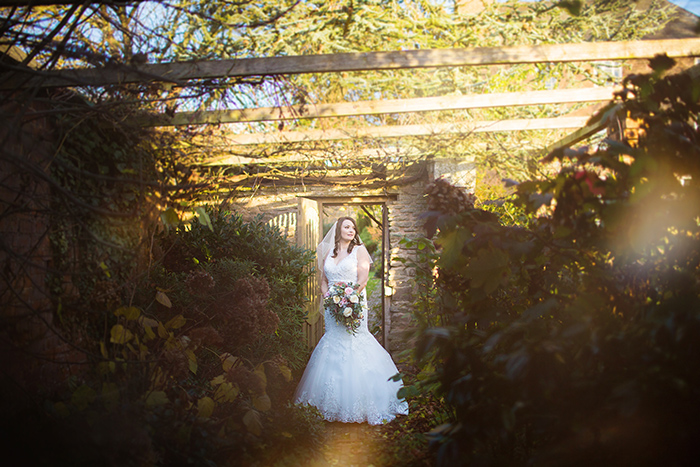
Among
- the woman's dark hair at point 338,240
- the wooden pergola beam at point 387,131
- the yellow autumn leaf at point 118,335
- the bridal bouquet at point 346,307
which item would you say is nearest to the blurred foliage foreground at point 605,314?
the yellow autumn leaf at point 118,335

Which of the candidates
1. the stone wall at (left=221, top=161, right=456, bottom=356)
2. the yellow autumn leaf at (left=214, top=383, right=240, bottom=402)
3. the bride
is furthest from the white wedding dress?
the stone wall at (left=221, top=161, right=456, bottom=356)

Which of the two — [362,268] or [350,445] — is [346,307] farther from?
[350,445]

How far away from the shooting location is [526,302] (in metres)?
2.72

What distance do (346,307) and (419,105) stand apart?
252 centimetres

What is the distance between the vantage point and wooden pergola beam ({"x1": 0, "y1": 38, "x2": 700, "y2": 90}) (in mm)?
3195

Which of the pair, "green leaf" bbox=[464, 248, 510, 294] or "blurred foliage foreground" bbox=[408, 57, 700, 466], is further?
"green leaf" bbox=[464, 248, 510, 294]

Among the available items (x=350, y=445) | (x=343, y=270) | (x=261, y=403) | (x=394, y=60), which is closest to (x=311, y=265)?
(x=343, y=270)

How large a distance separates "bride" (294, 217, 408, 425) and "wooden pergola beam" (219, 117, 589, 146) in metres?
1.24

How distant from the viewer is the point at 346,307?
5.42 metres

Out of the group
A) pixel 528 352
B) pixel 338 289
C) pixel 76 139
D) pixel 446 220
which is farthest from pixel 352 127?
pixel 528 352

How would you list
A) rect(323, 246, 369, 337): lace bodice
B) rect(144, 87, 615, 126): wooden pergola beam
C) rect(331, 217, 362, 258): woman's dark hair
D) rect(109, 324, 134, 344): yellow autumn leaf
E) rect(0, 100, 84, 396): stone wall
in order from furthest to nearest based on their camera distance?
rect(331, 217, 362, 258): woman's dark hair < rect(323, 246, 369, 337): lace bodice < rect(144, 87, 615, 126): wooden pergola beam < rect(109, 324, 134, 344): yellow autumn leaf < rect(0, 100, 84, 396): stone wall

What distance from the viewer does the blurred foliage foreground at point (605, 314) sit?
60.3 inches

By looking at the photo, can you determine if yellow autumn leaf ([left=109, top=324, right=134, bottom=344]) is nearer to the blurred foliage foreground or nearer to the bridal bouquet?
the blurred foliage foreground

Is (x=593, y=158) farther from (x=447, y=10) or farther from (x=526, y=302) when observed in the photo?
(x=447, y=10)
